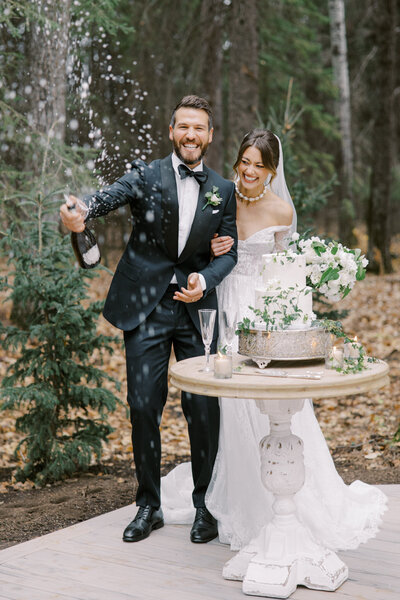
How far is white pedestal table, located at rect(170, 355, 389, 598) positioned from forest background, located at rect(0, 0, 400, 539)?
182 cm

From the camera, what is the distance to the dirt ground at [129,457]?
186 inches

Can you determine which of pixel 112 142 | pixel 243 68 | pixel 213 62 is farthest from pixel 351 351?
pixel 213 62

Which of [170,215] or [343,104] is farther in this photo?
[343,104]

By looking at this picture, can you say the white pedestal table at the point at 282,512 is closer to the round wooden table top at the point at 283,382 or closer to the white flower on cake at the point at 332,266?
the round wooden table top at the point at 283,382

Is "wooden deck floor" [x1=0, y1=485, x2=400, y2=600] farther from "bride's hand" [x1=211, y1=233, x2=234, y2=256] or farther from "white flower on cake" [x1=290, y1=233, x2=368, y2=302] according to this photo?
"bride's hand" [x1=211, y1=233, x2=234, y2=256]

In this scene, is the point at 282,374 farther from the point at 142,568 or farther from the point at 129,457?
the point at 129,457

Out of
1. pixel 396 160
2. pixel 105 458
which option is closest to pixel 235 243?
pixel 105 458

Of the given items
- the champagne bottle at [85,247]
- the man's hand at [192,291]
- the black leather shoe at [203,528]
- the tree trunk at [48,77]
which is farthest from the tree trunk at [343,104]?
the champagne bottle at [85,247]

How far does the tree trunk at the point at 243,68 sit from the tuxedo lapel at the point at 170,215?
702 centimetres

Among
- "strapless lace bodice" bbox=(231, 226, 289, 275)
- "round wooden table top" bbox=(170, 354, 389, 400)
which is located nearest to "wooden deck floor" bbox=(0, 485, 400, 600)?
"round wooden table top" bbox=(170, 354, 389, 400)

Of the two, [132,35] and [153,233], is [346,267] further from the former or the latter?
[132,35]

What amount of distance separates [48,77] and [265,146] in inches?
209

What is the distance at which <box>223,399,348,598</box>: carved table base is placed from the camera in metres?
3.32

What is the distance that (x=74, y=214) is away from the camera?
3.42 m
